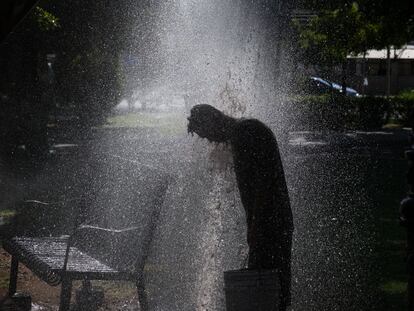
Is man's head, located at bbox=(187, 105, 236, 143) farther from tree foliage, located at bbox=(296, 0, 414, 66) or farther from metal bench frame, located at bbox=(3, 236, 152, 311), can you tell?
tree foliage, located at bbox=(296, 0, 414, 66)

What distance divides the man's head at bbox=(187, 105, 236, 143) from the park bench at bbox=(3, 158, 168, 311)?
795 mm

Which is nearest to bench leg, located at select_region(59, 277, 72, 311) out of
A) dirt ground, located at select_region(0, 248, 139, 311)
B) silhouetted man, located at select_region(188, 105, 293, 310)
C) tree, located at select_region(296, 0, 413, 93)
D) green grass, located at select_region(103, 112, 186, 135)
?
dirt ground, located at select_region(0, 248, 139, 311)

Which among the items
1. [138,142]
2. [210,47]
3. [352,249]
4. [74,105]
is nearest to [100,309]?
[352,249]

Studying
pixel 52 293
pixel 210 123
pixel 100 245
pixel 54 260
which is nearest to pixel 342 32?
pixel 52 293

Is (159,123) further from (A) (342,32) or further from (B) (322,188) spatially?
(B) (322,188)

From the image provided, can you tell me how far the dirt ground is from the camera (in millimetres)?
5941

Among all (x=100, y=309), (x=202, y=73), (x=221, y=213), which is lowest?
(x=100, y=309)

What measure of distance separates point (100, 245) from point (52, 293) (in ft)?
2.58

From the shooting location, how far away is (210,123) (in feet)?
15.9

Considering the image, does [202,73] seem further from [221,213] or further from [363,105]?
[363,105]

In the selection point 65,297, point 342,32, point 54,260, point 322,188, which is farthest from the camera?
point 342,32

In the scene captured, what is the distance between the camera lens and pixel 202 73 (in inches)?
347

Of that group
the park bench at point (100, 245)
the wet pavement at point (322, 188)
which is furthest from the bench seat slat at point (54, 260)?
the wet pavement at point (322, 188)

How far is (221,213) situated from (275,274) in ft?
9.37
